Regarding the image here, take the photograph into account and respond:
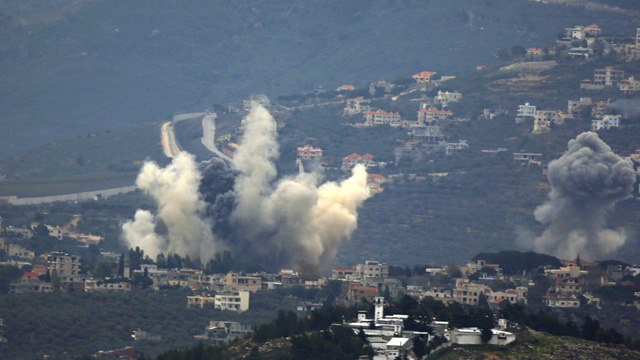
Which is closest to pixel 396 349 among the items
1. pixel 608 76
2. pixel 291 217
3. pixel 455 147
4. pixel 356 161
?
pixel 291 217

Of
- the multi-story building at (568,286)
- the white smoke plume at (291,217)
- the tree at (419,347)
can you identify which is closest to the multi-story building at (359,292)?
the multi-story building at (568,286)

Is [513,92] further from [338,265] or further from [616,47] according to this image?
[338,265]

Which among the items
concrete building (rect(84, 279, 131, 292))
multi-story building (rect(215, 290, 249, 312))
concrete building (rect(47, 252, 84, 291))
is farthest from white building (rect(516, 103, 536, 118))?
A: concrete building (rect(84, 279, 131, 292))

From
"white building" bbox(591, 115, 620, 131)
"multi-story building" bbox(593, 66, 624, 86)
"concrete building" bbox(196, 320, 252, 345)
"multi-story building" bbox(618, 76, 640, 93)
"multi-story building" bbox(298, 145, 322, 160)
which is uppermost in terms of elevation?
"multi-story building" bbox(593, 66, 624, 86)

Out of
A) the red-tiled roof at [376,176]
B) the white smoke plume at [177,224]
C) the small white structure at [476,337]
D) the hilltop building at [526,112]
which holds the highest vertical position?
the hilltop building at [526,112]

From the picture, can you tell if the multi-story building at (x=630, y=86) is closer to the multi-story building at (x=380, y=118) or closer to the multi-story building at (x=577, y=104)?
the multi-story building at (x=577, y=104)

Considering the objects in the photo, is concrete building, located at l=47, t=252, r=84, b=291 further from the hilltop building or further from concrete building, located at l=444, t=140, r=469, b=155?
the hilltop building
